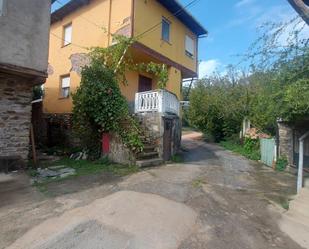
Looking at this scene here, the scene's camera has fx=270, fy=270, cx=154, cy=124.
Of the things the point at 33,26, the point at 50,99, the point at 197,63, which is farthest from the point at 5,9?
the point at 197,63

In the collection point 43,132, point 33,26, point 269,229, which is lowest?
point 269,229

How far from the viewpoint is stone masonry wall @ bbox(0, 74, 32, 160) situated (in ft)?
28.9

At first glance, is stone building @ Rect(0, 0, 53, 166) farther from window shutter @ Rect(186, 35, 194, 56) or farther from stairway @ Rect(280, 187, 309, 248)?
window shutter @ Rect(186, 35, 194, 56)

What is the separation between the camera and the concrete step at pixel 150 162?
9508 mm

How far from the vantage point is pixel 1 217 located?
5109 mm

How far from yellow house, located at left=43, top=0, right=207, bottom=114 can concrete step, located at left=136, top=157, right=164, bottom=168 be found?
3.59m

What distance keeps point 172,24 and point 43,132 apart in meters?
9.38

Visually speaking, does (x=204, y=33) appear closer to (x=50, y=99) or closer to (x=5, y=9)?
(x=50, y=99)

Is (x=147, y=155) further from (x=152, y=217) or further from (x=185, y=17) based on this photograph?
(x=185, y=17)

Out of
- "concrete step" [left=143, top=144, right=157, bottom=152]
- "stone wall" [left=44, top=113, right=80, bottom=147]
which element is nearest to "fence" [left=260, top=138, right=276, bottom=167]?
"concrete step" [left=143, top=144, right=157, bottom=152]

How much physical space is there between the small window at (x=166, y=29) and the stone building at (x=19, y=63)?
6.23 meters

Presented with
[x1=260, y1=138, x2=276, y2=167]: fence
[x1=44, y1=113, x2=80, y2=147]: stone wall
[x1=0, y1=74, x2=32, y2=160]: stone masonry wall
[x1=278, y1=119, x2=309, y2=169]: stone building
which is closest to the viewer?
[x1=0, y1=74, x2=32, y2=160]: stone masonry wall

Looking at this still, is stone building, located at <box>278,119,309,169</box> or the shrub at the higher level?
stone building, located at <box>278,119,309,169</box>

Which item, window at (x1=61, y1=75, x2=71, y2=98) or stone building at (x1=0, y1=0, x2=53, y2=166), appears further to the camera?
window at (x1=61, y1=75, x2=71, y2=98)
